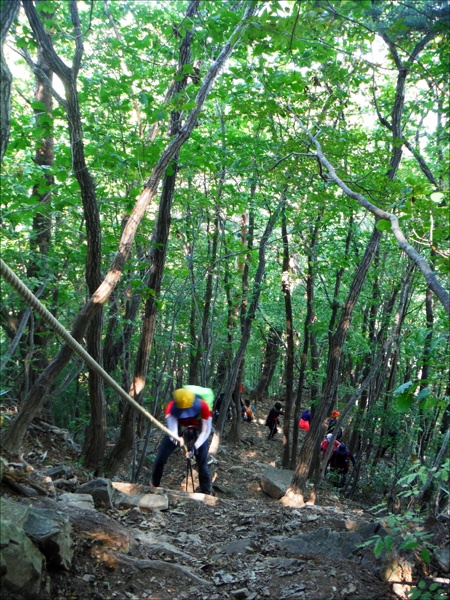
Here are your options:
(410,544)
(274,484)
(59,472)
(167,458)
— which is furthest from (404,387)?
(274,484)

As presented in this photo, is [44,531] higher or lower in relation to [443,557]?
lower

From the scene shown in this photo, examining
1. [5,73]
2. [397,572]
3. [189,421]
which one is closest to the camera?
[5,73]

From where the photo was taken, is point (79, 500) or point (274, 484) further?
point (274, 484)

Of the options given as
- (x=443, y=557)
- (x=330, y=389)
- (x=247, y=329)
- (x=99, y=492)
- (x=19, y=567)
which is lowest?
(x=99, y=492)

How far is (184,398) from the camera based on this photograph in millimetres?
6039

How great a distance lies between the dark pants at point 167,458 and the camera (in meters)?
6.40

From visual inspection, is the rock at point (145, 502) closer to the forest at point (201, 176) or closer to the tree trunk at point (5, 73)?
the forest at point (201, 176)

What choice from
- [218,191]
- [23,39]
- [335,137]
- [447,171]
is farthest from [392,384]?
[23,39]

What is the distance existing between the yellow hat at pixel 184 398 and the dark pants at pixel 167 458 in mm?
526

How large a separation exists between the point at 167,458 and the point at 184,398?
1.10m

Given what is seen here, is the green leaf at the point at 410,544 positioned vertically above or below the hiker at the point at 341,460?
above

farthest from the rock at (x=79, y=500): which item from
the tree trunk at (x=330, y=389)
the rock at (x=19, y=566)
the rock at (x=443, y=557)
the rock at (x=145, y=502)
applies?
the tree trunk at (x=330, y=389)

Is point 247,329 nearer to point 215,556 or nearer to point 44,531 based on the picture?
point 215,556

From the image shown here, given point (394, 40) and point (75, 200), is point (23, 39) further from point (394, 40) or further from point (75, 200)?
point (394, 40)
